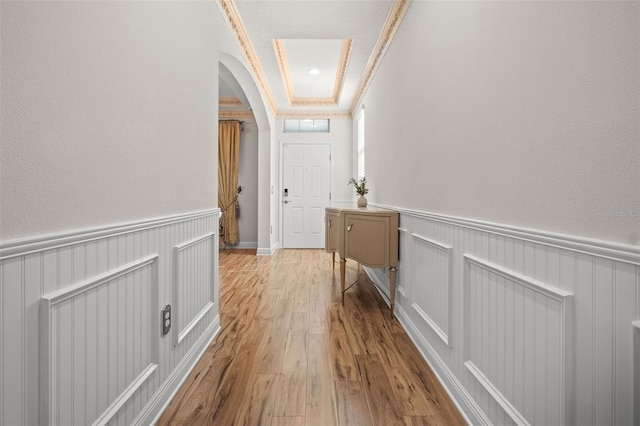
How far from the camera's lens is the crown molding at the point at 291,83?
3512 mm

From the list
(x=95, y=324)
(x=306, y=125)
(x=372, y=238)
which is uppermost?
(x=306, y=125)

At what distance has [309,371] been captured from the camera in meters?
1.75

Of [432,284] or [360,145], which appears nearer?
[432,284]

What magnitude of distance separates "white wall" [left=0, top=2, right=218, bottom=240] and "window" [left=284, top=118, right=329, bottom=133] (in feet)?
13.8

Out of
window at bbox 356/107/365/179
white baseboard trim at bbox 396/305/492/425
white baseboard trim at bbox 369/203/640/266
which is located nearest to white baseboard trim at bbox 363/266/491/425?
white baseboard trim at bbox 396/305/492/425

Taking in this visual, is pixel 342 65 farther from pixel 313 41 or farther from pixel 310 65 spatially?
pixel 313 41

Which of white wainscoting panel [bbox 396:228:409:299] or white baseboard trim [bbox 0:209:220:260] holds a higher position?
white baseboard trim [bbox 0:209:220:260]

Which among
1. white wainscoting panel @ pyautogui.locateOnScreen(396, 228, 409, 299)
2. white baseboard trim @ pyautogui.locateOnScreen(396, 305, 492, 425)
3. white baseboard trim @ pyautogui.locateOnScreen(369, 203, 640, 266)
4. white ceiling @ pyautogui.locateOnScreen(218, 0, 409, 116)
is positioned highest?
white ceiling @ pyautogui.locateOnScreen(218, 0, 409, 116)

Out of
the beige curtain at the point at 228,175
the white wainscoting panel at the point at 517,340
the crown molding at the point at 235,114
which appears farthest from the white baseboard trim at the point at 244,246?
the white wainscoting panel at the point at 517,340

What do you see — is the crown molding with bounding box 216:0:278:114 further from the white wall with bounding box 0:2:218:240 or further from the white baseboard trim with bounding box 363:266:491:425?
the white baseboard trim with bounding box 363:266:491:425

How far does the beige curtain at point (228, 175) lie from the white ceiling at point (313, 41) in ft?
3.42

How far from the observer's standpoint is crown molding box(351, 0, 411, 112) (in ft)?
8.17

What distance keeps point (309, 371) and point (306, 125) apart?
488 centimetres

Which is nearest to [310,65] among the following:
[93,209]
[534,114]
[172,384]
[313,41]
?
[313,41]
